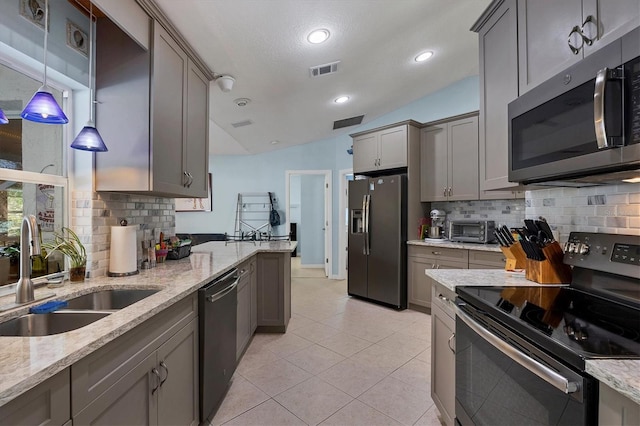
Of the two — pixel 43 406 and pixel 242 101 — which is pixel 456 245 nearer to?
pixel 242 101

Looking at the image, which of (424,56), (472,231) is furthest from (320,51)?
(472,231)

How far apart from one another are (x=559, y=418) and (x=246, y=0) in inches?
90.8

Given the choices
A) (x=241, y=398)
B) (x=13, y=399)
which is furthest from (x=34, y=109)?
(x=241, y=398)

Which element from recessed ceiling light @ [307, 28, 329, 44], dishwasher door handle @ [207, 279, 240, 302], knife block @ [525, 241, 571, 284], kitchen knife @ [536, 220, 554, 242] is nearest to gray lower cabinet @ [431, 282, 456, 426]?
knife block @ [525, 241, 571, 284]

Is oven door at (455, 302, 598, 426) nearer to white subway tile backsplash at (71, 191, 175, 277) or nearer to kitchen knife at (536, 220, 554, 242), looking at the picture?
kitchen knife at (536, 220, 554, 242)

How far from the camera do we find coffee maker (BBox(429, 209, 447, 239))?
3848mm

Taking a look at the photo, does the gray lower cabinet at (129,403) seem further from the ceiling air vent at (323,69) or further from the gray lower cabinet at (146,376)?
the ceiling air vent at (323,69)

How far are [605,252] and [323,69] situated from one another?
8.04 ft

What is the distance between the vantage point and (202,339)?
5.49ft

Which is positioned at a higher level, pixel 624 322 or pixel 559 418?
pixel 624 322

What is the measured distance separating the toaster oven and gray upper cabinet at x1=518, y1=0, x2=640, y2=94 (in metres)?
2.24

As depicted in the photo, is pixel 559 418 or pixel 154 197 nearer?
pixel 559 418

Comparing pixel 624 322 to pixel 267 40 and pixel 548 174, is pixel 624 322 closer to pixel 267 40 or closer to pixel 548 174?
Answer: pixel 548 174

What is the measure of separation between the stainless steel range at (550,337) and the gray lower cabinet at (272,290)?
6.26 feet
